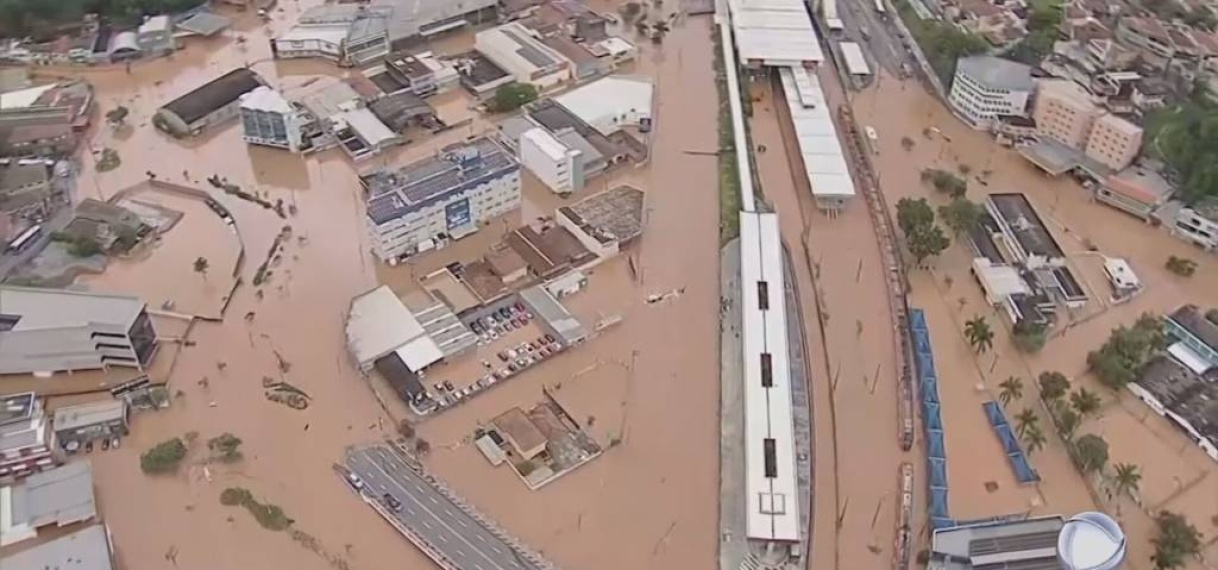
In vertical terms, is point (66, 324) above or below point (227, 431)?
above

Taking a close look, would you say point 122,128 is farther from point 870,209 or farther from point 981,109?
point 981,109

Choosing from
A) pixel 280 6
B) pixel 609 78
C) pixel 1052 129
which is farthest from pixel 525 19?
pixel 1052 129

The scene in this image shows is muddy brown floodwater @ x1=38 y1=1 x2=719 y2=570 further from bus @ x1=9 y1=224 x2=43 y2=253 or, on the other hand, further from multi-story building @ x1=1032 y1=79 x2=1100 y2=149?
multi-story building @ x1=1032 y1=79 x2=1100 y2=149

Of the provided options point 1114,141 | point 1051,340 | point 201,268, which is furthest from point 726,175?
point 201,268

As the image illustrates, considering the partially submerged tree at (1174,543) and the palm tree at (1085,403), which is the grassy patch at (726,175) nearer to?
the palm tree at (1085,403)

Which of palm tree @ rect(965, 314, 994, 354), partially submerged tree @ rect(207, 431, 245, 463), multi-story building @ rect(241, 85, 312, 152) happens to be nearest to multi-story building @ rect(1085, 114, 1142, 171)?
palm tree @ rect(965, 314, 994, 354)
